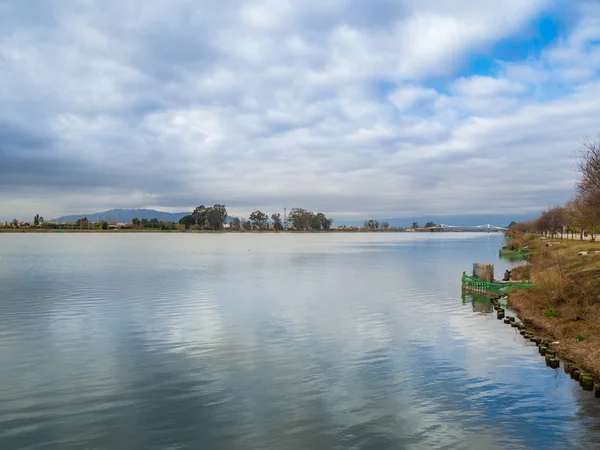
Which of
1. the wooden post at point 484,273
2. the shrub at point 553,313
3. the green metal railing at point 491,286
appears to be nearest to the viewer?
the shrub at point 553,313

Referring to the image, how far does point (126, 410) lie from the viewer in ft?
53.7

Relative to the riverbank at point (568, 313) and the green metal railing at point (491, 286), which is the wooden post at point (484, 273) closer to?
the green metal railing at point (491, 286)

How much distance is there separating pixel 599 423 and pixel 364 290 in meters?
32.9

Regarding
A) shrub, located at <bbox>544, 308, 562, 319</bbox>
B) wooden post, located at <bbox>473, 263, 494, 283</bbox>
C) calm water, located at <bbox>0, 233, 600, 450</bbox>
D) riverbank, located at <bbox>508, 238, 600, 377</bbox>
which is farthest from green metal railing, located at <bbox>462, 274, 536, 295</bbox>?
shrub, located at <bbox>544, 308, 562, 319</bbox>

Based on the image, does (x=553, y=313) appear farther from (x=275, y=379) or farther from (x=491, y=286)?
(x=275, y=379)

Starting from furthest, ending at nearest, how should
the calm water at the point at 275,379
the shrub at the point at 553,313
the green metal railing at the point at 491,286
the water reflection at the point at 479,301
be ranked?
→ 1. the green metal railing at the point at 491,286
2. the water reflection at the point at 479,301
3. the shrub at the point at 553,313
4. the calm water at the point at 275,379

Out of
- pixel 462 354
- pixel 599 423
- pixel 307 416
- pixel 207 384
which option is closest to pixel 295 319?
pixel 462 354

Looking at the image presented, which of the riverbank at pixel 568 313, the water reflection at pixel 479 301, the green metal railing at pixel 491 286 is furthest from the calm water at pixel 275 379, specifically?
the green metal railing at pixel 491 286

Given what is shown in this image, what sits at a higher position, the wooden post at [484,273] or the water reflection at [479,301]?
the wooden post at [484,273]

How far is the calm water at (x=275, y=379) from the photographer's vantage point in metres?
14.7

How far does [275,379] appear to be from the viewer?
Result: 19.8 metres

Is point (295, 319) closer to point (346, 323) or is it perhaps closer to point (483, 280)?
point (346, 323)

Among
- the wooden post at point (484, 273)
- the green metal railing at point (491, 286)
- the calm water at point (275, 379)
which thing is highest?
the wooden post at point (484, 273)

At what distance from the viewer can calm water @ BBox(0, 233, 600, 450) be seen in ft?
48.2
